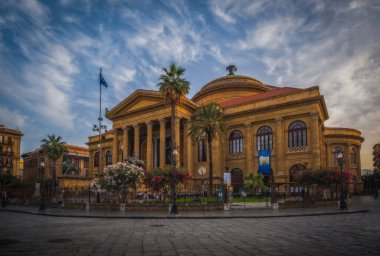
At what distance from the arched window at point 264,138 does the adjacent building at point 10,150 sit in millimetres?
65531

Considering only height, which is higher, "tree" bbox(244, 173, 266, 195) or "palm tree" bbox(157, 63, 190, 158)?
"palm tree" bbox(157, 63, 190, 158)

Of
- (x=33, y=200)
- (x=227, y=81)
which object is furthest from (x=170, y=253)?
(x=227, y=81)

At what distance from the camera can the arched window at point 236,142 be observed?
5166 centimetres

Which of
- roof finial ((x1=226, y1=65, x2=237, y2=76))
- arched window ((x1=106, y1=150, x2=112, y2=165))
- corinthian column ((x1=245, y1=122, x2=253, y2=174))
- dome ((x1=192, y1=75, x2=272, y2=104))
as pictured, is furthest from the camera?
arched window ((x1=106, y1=150, x2=112, y2=165))

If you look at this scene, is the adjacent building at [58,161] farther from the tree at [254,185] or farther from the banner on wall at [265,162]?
the tree at [254,185]

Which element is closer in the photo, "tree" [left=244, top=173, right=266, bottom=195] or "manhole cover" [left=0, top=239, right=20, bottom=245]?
"manhole cover" [left=0, top=239, right=20, bottom=245]

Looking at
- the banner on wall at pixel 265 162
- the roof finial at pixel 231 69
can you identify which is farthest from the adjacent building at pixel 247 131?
the roof finial at pixel 231 69

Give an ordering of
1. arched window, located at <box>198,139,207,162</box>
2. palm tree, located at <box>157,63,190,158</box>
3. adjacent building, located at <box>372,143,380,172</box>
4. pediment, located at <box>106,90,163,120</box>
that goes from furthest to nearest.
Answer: adjacent building, located at <box>372,143,380,172</box>, arched window, located at <box>198,139,207,162</box>, pediment, located at <box>106,90,163,120</box>, palm tree, located at <box>157,63,190,158</box>

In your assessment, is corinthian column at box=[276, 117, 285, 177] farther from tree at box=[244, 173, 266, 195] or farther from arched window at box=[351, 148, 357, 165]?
arched window at box=[351, 148, 357, 165]

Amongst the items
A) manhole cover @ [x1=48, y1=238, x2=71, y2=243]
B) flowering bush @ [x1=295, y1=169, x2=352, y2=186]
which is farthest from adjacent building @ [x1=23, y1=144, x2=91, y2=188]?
manhole cover @ [x1=48, y1=238, x2=71, y2=243]

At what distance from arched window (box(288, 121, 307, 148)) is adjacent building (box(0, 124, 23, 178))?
7047cm

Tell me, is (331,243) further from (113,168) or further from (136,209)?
(113,168)

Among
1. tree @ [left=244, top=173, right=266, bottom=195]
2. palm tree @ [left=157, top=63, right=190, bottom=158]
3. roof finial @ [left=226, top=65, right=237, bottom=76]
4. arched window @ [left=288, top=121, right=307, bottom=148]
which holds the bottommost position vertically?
tree @ [left=244, top=173, right=266, bottom=195]

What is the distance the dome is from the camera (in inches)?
2525
